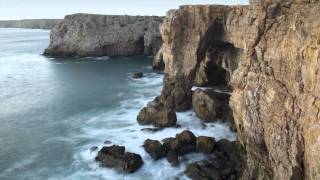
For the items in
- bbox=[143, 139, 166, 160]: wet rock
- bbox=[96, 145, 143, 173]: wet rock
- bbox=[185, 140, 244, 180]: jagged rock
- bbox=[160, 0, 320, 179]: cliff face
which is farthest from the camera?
bbox=[143, 139, 166, 160]: wet rock

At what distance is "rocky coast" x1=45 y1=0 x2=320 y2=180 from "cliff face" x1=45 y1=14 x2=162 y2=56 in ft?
104

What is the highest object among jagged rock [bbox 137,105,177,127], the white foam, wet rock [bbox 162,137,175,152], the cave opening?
the cave opening

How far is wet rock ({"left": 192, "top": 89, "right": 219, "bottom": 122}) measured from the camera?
107 feet

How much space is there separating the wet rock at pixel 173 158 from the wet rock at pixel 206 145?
178cm

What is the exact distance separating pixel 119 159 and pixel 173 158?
323 cm

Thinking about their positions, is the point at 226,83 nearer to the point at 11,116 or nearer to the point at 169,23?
the point at 169,23

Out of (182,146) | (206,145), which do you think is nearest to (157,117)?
(182,146)

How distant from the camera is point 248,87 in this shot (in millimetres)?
22000

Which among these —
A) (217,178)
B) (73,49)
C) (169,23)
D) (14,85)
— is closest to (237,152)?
(217,178)

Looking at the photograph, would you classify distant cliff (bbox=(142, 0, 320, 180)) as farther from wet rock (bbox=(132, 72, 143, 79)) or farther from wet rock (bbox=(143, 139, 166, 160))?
wet rock (bbox=(132, 72, 143, 79))

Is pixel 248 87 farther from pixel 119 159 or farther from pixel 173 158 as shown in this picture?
pixel 119 159

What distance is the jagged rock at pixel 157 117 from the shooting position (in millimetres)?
31484

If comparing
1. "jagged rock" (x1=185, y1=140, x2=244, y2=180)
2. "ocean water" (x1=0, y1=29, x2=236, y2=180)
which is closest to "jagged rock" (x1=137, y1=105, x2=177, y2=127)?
"ocean water" (x1=0, y1=29, x2=236, y2=180)

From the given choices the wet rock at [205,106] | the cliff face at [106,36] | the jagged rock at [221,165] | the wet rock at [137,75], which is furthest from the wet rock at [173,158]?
the cliff face at [106,36]
